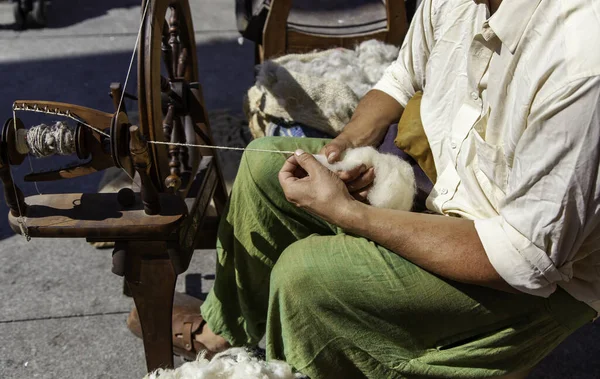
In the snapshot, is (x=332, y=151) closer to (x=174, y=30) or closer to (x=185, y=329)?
(x=174, y=30)

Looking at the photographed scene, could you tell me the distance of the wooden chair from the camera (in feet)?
8.13

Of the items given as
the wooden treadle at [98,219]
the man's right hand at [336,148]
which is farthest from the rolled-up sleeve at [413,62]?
the wooden treadle at [98,219]

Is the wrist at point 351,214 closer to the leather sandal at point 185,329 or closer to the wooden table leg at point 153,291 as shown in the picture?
the wooden table leg at point 153,291

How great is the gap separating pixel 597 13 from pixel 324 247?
2.12 ft

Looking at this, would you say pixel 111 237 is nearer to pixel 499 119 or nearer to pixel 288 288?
pixel 288 288

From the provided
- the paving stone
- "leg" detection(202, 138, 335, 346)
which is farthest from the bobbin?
the paving stone

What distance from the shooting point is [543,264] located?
1065 mm

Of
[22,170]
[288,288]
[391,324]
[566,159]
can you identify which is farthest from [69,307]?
[566,159]

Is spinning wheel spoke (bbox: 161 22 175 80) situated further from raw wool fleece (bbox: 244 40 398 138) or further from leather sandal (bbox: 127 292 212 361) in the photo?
leather sandal (bbox: 127 292 212 361)

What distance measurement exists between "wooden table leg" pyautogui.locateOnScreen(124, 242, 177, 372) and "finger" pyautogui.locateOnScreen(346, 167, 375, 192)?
45 cm

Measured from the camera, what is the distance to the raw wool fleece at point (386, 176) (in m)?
1.30

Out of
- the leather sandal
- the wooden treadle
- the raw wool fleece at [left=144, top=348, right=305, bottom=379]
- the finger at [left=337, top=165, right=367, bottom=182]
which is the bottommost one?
the leather sandal

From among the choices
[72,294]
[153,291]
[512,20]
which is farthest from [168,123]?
[512,20]

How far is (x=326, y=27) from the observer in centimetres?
255
